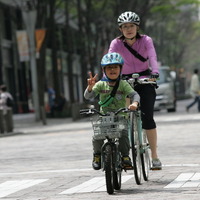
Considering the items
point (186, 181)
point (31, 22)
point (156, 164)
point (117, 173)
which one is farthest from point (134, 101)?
point (31, 22)

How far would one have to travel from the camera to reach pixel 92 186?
9.46 m

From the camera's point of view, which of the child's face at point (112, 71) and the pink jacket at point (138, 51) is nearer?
the child's face at point (112, 71)

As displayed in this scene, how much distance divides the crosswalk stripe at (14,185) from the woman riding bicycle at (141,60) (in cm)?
151

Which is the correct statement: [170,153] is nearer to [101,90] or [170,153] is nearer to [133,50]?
[133,50]

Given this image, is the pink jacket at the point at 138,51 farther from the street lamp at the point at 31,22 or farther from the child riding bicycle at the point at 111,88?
the street lamp at the point at 31,22

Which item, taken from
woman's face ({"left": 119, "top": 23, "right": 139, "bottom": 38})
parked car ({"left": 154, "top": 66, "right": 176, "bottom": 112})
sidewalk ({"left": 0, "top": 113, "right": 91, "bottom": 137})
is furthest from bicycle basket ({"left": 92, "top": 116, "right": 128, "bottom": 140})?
parked car ({"left": 154, "top": 66, "right": 176, "bottom": 112})

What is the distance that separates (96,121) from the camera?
8703 millimetres

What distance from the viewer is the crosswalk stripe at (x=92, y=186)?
907 centimetres

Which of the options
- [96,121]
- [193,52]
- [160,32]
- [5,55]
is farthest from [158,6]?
[193,52]

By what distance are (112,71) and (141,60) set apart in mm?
1196


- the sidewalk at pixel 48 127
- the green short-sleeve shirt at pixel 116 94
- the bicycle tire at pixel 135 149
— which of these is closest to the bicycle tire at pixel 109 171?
the bicycle tire at pixel 135 149

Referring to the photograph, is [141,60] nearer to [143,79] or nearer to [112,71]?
[143,79]

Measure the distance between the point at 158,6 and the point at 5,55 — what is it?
9.41 meters

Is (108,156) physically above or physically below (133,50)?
below
